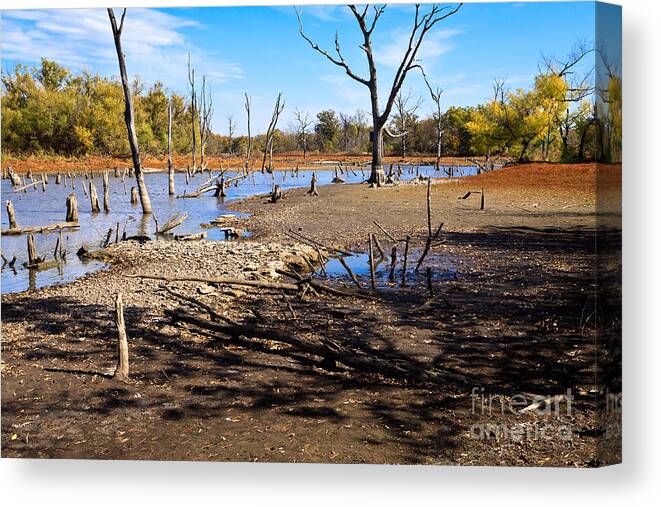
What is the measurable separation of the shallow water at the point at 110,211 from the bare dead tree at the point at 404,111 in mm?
1447

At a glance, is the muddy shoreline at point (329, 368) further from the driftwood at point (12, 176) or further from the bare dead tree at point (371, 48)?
the bare dead tree at point (371, 48)

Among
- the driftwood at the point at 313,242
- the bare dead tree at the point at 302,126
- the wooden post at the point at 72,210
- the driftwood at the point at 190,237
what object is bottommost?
the driftwood at the point at 313,242

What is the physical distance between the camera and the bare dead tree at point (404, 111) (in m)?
4.82

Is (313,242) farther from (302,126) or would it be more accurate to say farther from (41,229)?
(41,229)

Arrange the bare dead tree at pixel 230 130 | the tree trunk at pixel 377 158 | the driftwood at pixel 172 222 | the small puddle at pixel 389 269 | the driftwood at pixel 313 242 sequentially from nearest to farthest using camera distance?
the bare dead tree at pixel 230 130 → the tree trunk at pixel 377 158 → the small puddle at pixel 389 269 → the driftwood at pixel 313 242 → the driftwood at pixel 172 222

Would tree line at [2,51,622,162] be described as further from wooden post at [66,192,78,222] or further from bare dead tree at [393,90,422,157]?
wooden post at [66,192,78,222]

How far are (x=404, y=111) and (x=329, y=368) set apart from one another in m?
2.21

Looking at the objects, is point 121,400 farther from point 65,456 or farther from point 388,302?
point 388,302

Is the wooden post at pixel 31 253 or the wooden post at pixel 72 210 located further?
the wooden post at pixel 72 210

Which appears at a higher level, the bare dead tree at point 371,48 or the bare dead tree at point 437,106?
the bare dead tree at point 371,48

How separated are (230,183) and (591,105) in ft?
20.5

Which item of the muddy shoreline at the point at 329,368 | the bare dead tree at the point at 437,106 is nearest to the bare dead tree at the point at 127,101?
the muddy shoreline at the point at 329,368

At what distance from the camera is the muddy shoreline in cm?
361

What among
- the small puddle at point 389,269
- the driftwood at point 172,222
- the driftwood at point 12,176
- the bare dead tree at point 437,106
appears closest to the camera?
the bare dead tree at point 437,106
